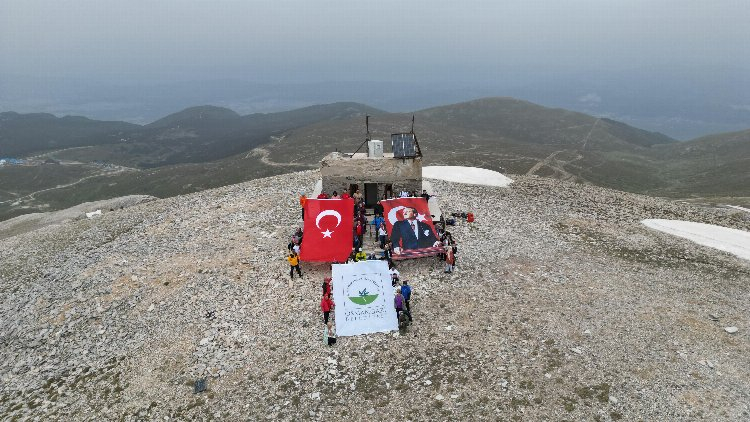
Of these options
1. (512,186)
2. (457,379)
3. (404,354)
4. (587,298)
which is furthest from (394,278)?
(512,186)

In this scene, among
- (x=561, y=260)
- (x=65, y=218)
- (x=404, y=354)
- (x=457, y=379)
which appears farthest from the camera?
(x=65, y=218)

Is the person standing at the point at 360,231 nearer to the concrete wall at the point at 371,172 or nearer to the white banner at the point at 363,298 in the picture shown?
the concrete wall at the point at 371,172

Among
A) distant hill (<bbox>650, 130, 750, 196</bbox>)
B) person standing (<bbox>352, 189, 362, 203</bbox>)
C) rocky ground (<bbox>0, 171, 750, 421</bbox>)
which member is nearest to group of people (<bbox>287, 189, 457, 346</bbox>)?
person standing (<bbox>352, 189, 362, 203</bbox>)

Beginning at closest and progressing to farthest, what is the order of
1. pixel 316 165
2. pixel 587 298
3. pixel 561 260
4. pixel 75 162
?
pixel 587 298, pixel 561 260, pixel 316 165, pixel 75 162

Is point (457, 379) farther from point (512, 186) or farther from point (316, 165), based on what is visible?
point (316, 165)

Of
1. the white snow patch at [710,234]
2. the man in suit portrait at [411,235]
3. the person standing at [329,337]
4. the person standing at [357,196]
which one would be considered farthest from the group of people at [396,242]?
the white snow patch at [710,234]

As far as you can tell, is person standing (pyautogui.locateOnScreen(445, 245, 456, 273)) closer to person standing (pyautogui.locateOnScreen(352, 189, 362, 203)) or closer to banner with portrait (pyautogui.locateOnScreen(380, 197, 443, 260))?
banner with portrait (pyautogui.locateOnScreen(380, 197, 443, 260))

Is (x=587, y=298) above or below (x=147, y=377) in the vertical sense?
above
